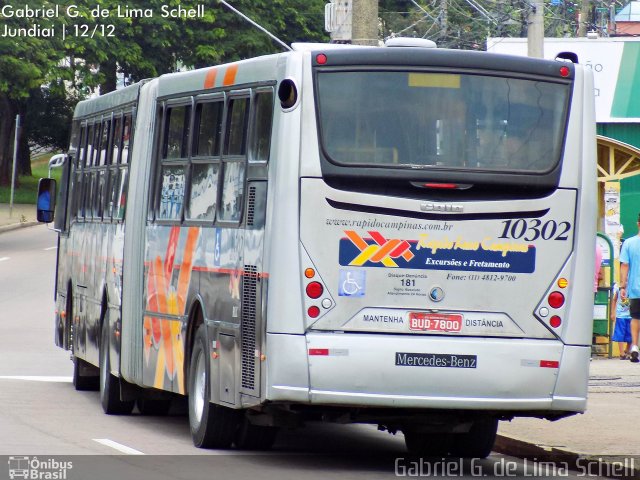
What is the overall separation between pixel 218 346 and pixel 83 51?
42.9 metres

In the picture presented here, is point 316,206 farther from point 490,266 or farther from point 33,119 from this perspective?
point 33,119

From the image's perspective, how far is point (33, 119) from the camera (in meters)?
65.6

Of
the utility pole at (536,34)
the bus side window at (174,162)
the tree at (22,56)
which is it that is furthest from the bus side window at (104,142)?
the tree at (22,56)

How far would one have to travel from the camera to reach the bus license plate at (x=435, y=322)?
1043 cm

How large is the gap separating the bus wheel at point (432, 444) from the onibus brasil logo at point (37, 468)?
3.09m

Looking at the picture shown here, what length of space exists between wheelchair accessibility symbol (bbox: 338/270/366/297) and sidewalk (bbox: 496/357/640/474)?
2.30m

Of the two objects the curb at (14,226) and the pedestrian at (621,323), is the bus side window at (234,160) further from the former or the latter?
the curb at (14,226)

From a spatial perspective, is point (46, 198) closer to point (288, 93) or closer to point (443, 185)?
point (288, 93)

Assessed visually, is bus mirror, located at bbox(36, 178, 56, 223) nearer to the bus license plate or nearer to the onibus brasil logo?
the onibus brasil logo

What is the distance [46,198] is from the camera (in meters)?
18.9

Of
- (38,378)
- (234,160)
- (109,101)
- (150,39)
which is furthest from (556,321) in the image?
(150,39)

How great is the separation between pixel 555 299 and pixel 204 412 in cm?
291

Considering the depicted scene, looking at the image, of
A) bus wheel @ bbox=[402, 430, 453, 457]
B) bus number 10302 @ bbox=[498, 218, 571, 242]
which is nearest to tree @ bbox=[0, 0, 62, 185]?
bus wheel @ bbox=[402, 430, 453, 457]

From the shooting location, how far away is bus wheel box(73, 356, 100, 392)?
1720cm
